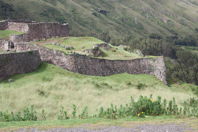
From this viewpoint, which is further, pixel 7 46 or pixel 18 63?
pixel 7 46

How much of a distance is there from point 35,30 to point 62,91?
25471 millimetres

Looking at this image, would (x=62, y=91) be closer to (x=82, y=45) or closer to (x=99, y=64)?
(x=99, y=64)

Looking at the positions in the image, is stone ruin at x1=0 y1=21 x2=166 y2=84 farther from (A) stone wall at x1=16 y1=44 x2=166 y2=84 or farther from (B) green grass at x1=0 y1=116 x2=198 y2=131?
(B) green grass at x1=0 y1=116 x2=198 y2=131

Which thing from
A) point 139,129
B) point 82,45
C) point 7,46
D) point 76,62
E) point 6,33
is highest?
point 6,33

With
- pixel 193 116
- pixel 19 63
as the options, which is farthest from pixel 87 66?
pixel 193 116

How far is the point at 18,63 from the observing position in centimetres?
3659

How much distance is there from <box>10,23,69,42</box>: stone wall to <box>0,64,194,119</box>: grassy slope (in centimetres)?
1514

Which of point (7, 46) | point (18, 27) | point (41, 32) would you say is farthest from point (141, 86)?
point (18, 27)

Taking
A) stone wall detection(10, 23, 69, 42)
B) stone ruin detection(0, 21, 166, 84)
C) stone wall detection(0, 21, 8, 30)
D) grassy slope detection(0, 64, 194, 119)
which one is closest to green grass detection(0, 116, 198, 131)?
grassy slope detection(0, 64, 194, 119)

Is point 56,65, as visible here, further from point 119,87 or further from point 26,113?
point 26,113

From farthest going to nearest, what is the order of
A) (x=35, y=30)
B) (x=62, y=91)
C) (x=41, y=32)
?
(x=41, y=32) < (x=35, y=30) < (x=62, y=91)

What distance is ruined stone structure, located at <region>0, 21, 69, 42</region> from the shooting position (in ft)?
177

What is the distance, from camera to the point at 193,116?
944 inches

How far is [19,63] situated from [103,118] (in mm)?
16351
